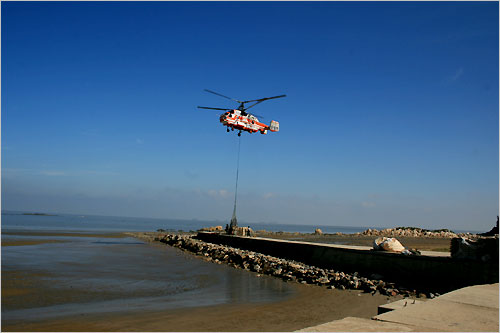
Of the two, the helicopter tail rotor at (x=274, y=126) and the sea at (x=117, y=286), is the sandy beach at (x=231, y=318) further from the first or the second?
the helicopter tail rotor at (x=274, y=126)

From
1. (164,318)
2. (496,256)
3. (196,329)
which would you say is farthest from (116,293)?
(496,256)

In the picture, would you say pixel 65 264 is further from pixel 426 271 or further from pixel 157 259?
pixel 426 271

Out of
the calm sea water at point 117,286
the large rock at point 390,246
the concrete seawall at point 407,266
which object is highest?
the large rock at point 390,246

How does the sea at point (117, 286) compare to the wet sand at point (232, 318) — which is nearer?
the wet sand at point (232, 318)

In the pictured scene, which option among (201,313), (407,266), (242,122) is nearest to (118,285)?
(201,313)

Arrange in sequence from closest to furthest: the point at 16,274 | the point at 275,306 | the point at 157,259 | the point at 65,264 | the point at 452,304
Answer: the point at 452,304
the point at 275,306
the point at 16,274
the point at 65,264
the point at 157,259

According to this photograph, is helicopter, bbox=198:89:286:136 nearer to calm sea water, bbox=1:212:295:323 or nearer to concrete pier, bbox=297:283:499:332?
calm sea water, bbox=1:212:295:323

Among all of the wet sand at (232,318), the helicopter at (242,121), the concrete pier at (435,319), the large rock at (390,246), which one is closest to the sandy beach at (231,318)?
the wet sand at (232,318)
